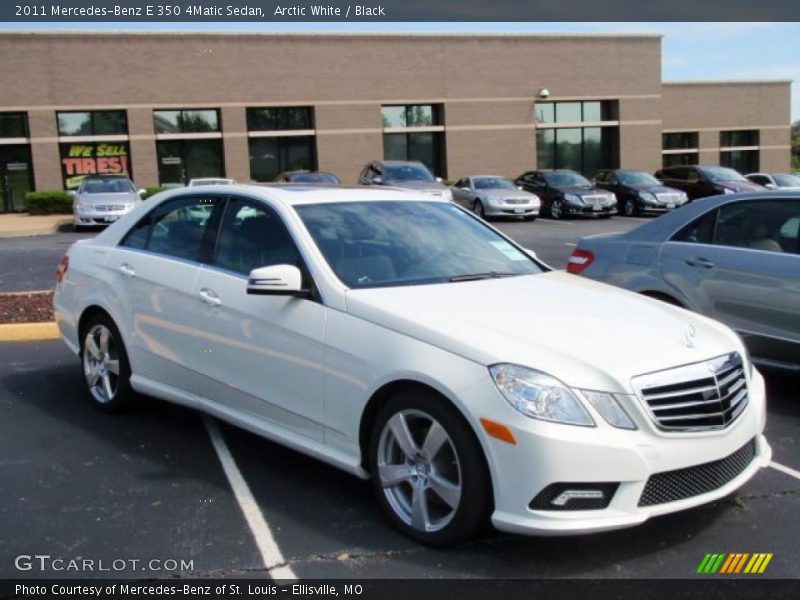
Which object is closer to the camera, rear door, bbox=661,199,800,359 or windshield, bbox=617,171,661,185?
rear door, bbox=661,199,800,359

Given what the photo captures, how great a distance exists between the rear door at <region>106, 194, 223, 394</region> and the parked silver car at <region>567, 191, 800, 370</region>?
3385mm

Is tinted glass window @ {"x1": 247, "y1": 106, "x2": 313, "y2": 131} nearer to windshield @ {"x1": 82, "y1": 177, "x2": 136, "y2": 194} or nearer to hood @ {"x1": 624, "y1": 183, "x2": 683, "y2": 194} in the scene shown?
windshield @ {"x1": 82, "y1": 177, "x2": 136, "y2": 194}

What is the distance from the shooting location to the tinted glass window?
33.1 m

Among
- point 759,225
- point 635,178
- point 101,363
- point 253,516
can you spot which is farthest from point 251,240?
point 635,178

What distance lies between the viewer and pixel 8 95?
3036 cm

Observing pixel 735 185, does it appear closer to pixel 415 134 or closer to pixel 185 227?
pixel 415 134

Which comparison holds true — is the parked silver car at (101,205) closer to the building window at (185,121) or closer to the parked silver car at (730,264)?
the building window at (185,121)

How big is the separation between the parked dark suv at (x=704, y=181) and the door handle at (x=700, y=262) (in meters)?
21.5

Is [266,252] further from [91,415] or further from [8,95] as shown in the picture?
[8,95]

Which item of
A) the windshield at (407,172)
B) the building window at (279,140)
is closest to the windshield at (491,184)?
the windshield at (407,172)

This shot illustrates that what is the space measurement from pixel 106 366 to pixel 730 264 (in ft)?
14.7

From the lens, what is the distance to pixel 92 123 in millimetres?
31500

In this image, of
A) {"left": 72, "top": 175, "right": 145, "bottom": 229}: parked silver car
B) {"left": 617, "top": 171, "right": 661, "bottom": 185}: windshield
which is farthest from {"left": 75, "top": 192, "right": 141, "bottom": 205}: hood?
{"left": 617, "top": 171, "right": 661, "bottom": 185}: windshield

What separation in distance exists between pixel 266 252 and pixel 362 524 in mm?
1630
